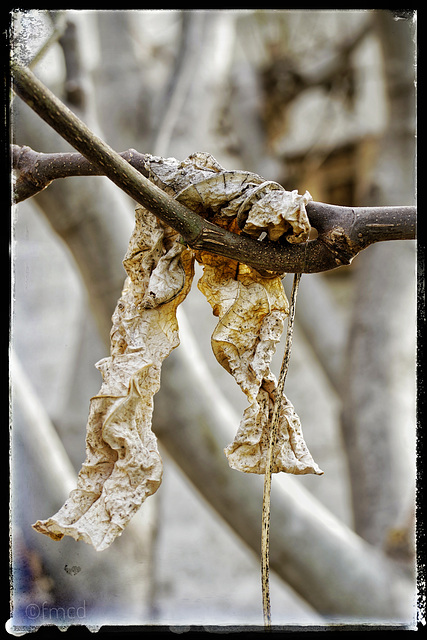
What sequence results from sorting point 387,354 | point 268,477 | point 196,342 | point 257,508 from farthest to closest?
point 196,342 → point 387,354 → point 257,508 → point 268,477

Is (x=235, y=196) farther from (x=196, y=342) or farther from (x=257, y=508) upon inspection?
(x=196, y=342)

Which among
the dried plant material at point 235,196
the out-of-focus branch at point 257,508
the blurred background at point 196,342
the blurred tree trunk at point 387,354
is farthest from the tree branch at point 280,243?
the blurred tree trunk at point 387,354

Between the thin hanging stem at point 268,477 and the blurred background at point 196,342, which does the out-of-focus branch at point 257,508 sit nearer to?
the blurred background at point 196,342

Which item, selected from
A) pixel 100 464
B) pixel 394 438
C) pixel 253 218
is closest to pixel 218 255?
pixel 253 218

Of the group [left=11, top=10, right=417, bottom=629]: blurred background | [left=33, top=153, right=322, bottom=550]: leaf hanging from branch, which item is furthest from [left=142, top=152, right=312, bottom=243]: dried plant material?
[left=11, top=10, right=417, bottom=629]: blurred background

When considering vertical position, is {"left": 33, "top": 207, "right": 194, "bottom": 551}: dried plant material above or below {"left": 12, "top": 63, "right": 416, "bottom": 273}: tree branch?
below

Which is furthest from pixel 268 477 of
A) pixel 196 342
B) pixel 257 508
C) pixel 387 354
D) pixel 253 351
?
pixel 196 342

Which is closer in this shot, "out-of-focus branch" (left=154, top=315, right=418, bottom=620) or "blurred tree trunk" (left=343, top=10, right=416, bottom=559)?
"out-of-focus branch" (left=154, top=315, right=418, bottom=620)

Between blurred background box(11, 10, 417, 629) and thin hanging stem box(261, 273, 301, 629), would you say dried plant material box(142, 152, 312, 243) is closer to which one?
thin hanging stem box(261, 273, 301, 629)
